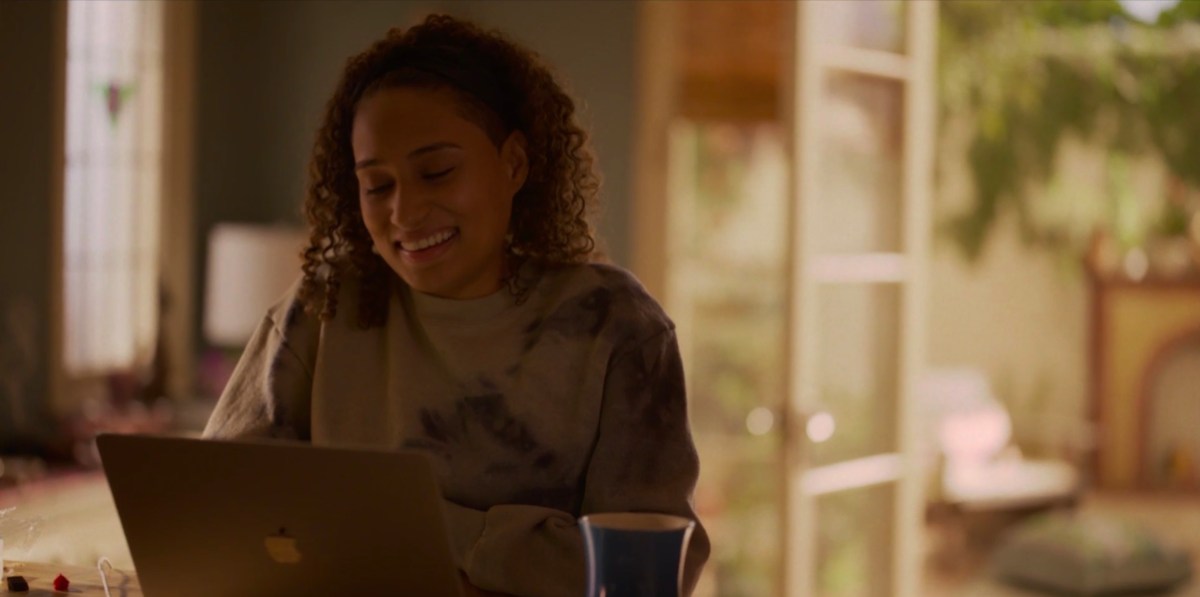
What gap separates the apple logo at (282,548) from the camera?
3.32ft

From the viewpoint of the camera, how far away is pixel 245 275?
407 centimetres

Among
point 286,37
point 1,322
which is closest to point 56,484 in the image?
point 1,322

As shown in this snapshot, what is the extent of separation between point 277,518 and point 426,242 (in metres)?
0.34

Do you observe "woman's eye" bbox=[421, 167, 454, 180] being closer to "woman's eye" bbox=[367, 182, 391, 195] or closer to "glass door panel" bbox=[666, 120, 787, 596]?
"woman's eye" bbox=[367, 182, 391, 195]

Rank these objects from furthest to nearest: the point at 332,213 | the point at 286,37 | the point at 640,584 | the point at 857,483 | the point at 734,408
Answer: the point at 734,408, the point at 286,37, the point at 857,483, the point at 332,213, the point at 640,584

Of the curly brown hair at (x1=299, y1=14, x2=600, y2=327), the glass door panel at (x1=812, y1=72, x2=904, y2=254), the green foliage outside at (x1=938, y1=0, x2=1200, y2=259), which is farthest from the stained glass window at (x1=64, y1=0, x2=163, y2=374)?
the green foliage outside at (x1=938, y1=0, x2=1200, y2=259)

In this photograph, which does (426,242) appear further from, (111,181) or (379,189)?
(111,181)

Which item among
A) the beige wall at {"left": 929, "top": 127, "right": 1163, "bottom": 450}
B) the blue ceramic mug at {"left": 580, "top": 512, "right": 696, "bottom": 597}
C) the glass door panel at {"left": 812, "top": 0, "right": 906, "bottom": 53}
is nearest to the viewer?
the blue ceramic mug at {"left": 580, "top": 512, "right": 696, "bottom": 597}

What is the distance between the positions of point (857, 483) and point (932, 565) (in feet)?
9.58

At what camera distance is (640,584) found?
925 millimetres

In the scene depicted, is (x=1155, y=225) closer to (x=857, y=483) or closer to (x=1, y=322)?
(x=857, y=483)

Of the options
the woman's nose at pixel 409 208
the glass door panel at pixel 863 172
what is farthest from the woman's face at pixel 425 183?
the glass door panel at pixel 863 172

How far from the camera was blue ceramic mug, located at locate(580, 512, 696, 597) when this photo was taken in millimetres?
926

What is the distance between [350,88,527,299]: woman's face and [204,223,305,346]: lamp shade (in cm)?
278
